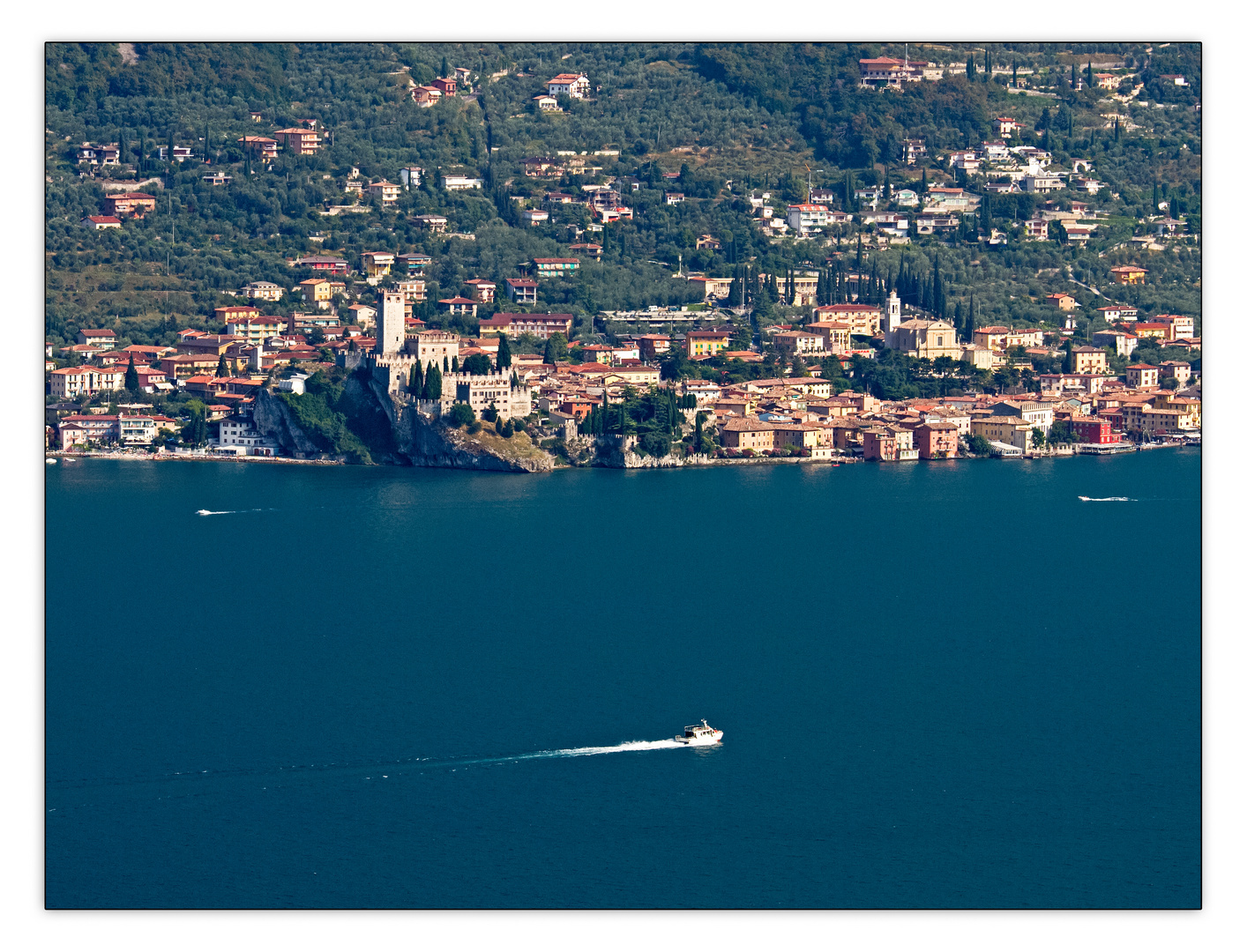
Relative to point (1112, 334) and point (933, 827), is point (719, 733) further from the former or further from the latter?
point (1112, 334)

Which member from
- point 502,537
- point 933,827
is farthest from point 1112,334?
point 933,827

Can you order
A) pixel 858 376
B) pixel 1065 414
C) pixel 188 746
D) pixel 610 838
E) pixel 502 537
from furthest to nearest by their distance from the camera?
pixel 858 376 < pixel 1065 414 < pixel 502 537 < pixel 188 746 < pixel 610 838

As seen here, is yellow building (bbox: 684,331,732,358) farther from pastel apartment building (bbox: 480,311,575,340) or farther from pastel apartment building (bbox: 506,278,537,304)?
pastel apartment building (bbox: 506,278,537,304)

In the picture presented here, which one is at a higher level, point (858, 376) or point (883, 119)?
point (883, 119)

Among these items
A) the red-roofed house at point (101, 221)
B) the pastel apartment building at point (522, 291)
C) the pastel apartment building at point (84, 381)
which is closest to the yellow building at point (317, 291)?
the pastel apartment building at point (522, 291)

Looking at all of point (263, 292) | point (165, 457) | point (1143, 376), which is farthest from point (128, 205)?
point (1143, 376)


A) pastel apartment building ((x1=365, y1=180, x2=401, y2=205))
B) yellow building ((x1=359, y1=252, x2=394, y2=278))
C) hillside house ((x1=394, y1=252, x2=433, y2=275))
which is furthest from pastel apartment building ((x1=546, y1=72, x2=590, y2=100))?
yellow building ((x1=359, y1=252, x2=394, y2=278))

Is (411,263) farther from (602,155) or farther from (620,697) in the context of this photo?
(620,697)
